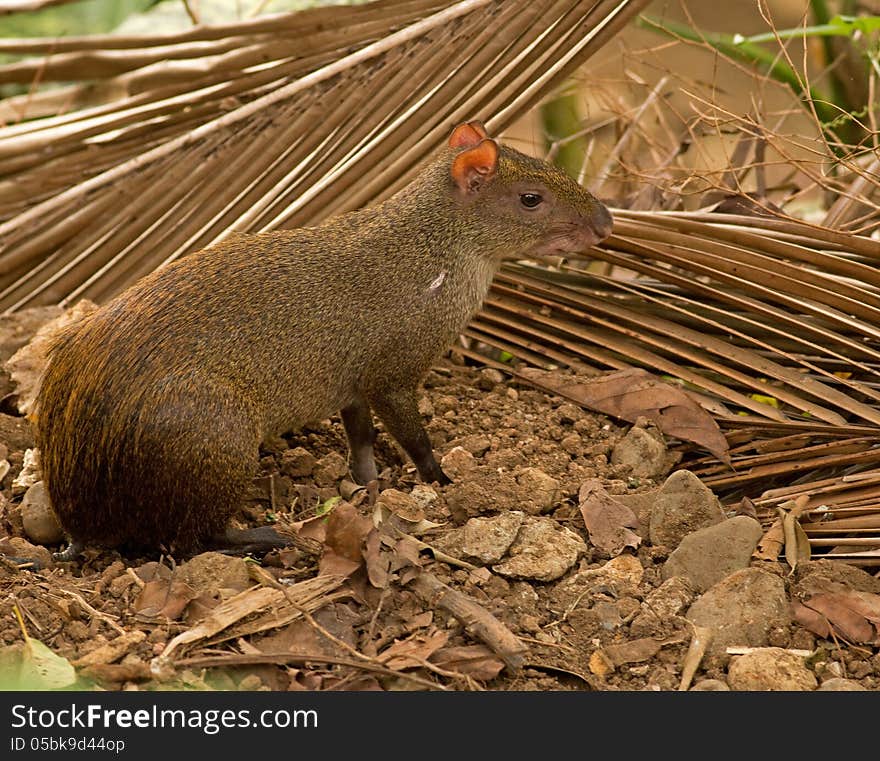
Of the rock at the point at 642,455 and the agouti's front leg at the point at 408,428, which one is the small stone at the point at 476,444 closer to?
the agouti's front leg at the point at 408,428

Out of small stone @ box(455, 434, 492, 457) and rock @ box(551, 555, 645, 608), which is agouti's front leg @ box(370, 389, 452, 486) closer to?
small stone @ box(455, 434, 492, 457)

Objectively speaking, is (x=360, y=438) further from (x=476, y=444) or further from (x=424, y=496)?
(x=424, y=496)

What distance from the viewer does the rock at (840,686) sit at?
2.81 metres

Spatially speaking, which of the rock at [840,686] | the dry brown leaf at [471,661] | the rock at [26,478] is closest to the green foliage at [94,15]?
the rock at [26,478]

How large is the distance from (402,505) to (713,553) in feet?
2.99

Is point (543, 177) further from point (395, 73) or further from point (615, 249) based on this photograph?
point (395, 73)

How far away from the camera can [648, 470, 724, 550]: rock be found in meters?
3.39

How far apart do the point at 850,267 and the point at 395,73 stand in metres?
1.79

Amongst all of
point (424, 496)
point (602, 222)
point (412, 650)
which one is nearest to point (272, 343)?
point (424, 496)

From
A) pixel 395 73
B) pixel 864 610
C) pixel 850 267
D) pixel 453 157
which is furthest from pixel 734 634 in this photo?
pixel 395 73

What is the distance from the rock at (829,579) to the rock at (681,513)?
30 centimetres

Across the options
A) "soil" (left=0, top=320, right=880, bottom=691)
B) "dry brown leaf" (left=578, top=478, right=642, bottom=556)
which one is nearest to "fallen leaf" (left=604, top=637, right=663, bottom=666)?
"soil" (left=0, top=320, right=880, bottom=691)

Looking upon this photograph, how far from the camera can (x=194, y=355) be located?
3.39m

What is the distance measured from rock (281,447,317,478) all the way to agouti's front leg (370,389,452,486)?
0.29 metres
